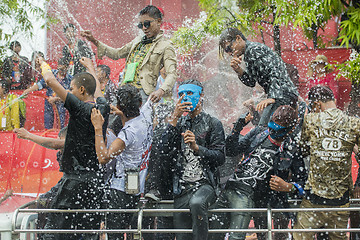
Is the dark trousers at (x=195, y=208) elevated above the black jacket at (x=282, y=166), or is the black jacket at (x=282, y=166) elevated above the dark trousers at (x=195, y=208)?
the black jacket at (x=282, y=166)

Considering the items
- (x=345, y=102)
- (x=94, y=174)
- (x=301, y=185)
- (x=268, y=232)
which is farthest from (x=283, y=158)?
(x=345, y=102)

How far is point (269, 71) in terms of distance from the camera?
529 centimetres

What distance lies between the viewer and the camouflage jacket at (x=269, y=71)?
5.25 metres

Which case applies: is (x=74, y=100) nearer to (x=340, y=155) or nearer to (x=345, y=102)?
(x=340, y=155)

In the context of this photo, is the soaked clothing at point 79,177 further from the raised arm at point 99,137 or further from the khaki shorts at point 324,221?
the khaki shorts at point 324,221

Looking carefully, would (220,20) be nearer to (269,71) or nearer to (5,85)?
(5,85)

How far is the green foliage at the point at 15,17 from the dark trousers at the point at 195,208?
8359mm

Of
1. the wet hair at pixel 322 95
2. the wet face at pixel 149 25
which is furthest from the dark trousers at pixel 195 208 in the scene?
the wet face at pixel 149 25

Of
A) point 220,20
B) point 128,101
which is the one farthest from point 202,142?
point 220,20

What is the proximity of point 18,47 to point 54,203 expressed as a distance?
8.28 metres

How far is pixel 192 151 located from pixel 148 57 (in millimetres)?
1752

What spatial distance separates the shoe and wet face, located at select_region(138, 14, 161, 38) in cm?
211

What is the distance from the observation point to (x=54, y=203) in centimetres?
458

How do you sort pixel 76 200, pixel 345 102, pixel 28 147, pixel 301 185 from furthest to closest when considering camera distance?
pixel 345 102
pixel 28 147
pixel 301 185
pixel 76 200
